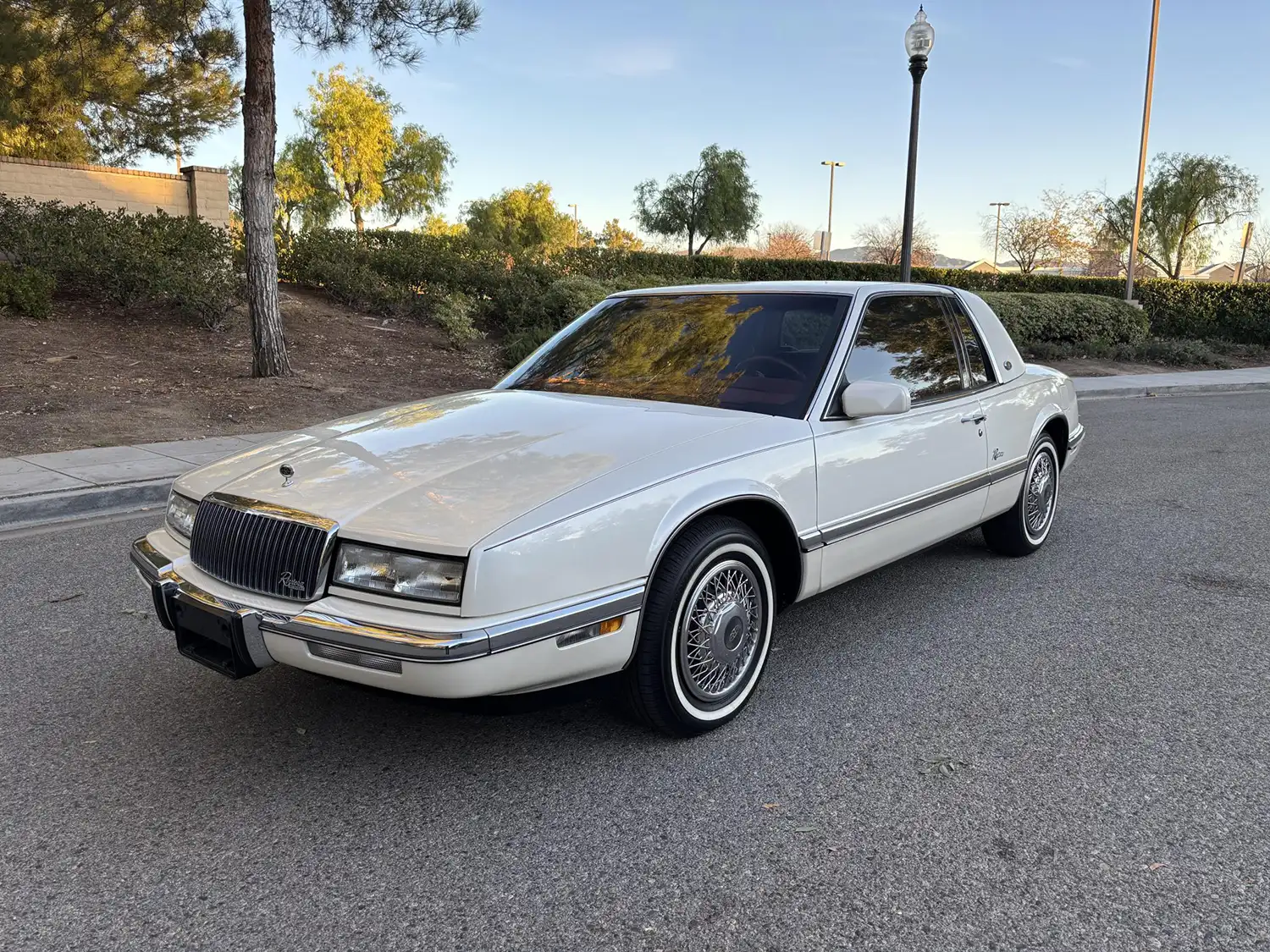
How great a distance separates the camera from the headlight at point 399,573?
2.59 m

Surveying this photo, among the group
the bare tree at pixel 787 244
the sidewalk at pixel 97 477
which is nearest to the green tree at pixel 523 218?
the bare tree at pixel 787 244

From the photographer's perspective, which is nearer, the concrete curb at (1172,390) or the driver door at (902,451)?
the driver door at (902,451)

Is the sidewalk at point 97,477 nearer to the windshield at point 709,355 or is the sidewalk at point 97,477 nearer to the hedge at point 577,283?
the windshield at point 709,355

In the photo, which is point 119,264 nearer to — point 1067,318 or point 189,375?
point 189,375

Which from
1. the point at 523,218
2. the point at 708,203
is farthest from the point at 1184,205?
the point at 523,218

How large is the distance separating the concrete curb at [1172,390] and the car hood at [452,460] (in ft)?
43.4

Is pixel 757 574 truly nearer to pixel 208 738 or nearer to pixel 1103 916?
pixel 1103 916

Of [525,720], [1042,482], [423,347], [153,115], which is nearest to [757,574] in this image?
[525,720]

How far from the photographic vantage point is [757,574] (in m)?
3.39

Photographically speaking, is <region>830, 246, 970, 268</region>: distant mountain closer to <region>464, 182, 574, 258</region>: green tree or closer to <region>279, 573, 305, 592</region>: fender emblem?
<region>464, 182, 574, 258</region>: green tree

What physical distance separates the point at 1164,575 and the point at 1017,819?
2.99 metres

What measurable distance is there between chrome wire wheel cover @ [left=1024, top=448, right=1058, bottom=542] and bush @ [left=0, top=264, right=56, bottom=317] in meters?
12.7

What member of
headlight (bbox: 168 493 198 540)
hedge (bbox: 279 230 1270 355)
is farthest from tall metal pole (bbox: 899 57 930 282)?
headlight (bbox: 168 493 198 540)

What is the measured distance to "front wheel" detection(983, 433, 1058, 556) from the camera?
17.1ft
